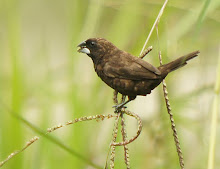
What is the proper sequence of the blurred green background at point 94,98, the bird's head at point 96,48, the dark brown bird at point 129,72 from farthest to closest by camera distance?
the blurred green background at point 94,98 < the bird's head at point 96,48 < the dark brown bird at point 129,72

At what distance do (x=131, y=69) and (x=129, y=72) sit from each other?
0.02m

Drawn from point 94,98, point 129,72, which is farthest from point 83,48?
point 94,98

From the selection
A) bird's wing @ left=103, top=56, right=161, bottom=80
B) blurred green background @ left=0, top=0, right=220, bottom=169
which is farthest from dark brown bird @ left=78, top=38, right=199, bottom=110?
blurred green background @ left=0, top=0, right=220, bottom=169

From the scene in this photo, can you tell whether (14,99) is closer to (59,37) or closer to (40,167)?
(40,167)

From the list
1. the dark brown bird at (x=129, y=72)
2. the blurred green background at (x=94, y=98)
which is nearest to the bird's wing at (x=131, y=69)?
the dark brown bird at (x=129, y=72)

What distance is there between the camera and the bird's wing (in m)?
1.61

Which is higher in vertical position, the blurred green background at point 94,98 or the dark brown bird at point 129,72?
the dark brown bird at point 129,72

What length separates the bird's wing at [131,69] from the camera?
1614 millimetres

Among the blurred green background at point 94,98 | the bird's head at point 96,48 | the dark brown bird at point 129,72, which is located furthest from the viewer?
the blurred green background at point 94,98

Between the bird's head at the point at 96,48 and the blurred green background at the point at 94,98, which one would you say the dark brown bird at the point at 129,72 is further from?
the blurred green background at the point at 94,98

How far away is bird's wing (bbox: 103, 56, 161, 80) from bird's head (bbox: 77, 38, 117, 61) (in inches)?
2.1

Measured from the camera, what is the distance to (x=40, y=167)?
234cm

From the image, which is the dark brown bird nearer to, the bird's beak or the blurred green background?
the bird's beak

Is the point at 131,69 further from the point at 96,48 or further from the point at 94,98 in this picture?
the point at 94,98
